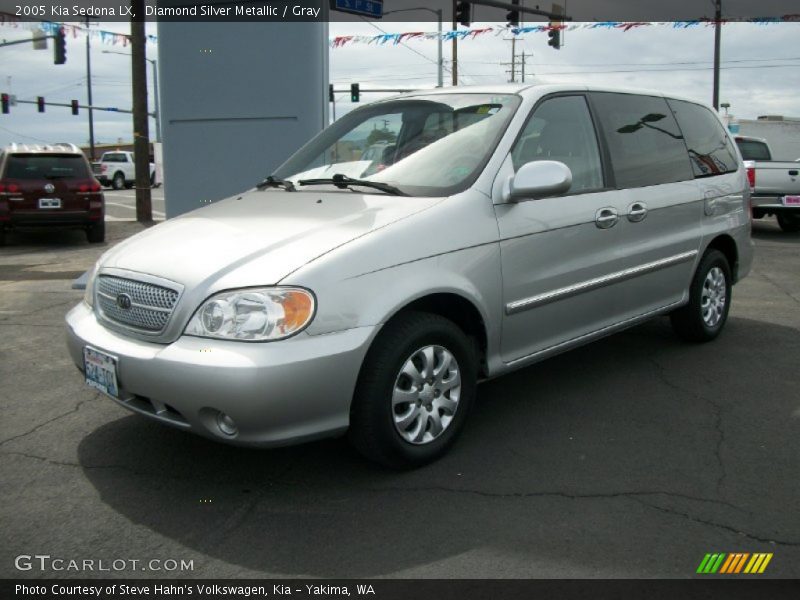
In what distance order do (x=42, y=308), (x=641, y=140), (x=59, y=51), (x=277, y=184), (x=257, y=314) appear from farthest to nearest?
(x=59, y=51)
(x=42, y=308)
(x=641, y=140)
(x=277, y=184)
(x=257, y=314)

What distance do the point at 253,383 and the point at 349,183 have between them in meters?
1.51

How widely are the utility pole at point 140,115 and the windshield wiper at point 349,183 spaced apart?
13.0 m

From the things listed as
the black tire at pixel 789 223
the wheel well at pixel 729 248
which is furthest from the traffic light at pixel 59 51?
the wheel well at pixel 729 248

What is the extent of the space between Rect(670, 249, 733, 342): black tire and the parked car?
10302 mm

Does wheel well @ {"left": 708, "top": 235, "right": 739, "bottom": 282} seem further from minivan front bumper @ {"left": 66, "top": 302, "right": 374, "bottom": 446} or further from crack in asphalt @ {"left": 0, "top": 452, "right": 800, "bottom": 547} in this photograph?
minivan front bumper @ {"left": 66, "top": 302, "right": 374, "bottom": 446}

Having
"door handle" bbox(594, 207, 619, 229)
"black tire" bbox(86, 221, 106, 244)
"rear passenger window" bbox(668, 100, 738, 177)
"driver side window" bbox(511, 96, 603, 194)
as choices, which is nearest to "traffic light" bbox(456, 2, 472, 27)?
"black tire" bbox(86, 221, 106, 244)

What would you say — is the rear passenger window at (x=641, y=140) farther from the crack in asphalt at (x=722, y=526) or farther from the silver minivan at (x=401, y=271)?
the crack in asphalt at (x=722, y=526)

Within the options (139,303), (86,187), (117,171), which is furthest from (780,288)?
(117,171)

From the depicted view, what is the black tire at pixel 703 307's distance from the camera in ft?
18.3

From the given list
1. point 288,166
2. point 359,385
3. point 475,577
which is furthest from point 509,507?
point 288,166

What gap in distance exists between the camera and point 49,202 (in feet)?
41.8

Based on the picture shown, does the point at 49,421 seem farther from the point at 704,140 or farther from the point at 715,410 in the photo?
the point at 704,140

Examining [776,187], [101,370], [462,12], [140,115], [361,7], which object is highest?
[462,12]

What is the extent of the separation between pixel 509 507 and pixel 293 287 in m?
1.27
